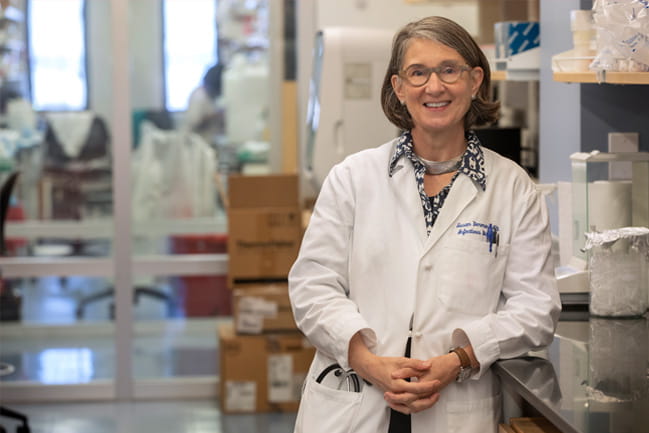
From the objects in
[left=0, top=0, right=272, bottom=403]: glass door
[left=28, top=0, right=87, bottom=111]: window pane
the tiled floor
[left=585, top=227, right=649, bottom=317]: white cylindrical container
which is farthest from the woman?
[left=28, top=0, right=87, bottom=111]: window pane

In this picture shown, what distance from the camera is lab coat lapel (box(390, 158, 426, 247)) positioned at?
190cm

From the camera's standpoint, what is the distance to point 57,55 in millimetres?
5117

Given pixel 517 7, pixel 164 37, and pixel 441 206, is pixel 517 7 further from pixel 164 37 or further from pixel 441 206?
pixel 441 206

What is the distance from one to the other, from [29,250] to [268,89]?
1524 millimetres

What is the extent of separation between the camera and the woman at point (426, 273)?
1.83 m

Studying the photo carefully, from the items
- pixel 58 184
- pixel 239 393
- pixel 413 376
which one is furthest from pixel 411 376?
pixel 58 184

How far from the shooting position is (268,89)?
17.1 ft

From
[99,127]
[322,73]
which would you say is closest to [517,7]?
[322,73]

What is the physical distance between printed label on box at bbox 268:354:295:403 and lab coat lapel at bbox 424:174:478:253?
292cm

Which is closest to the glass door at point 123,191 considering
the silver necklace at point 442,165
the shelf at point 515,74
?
the shelf at point 515,74

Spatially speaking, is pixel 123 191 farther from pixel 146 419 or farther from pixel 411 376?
pixel 411 376

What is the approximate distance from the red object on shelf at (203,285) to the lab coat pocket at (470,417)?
11.2 feet

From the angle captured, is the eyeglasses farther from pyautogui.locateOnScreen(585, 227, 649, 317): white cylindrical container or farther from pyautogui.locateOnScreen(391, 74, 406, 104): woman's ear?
pyautogui.locateOnScreen(585, 227, 649, 317): white cylindrical container

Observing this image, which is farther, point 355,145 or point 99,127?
point 99,127
